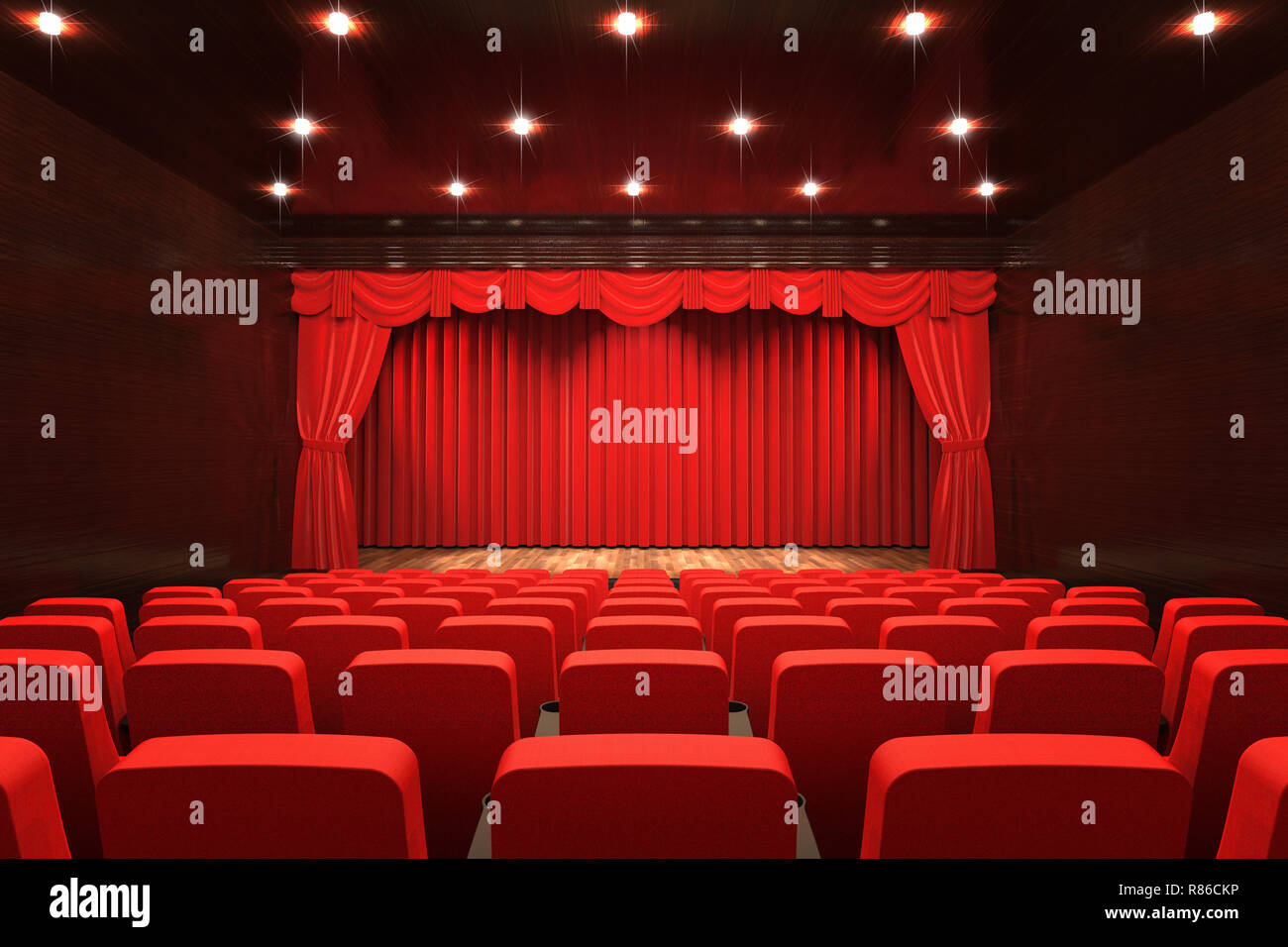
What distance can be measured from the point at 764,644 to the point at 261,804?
1706mm

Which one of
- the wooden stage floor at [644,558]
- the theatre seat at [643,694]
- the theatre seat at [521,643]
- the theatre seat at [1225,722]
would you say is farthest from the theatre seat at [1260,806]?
the wooden stage floor at [644,558]

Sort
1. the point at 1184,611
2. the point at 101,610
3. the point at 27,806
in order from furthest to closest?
the point at 101,610, the point at 1184,611, the point at 27,806

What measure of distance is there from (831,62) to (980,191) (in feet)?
10.6

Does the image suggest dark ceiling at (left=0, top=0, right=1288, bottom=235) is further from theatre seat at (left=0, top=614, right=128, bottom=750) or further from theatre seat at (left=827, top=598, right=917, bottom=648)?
theatre seat at (left=0, top=614, right=128, bottom=750)

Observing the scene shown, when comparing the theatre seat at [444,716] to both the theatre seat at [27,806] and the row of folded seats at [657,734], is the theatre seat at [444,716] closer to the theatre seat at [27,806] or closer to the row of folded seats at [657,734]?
the row of folded seats at [657,734]

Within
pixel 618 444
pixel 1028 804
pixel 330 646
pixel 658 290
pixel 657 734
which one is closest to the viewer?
pixel 1028 804

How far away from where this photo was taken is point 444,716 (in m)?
1.74

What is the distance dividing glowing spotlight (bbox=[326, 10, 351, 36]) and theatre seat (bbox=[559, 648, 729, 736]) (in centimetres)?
476

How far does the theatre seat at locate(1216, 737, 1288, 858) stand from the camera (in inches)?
36.9

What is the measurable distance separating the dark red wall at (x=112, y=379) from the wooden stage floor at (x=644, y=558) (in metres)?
2.24

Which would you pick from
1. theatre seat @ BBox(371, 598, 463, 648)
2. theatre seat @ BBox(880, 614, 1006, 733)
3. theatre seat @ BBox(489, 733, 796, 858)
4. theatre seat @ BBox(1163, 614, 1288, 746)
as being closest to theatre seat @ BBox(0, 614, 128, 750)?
theatre seat @ BBox(371, 598, 463, 648)

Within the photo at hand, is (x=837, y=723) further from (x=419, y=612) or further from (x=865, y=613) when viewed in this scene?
(x=419, y=612)

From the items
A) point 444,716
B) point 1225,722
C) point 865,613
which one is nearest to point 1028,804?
point 1225,722
